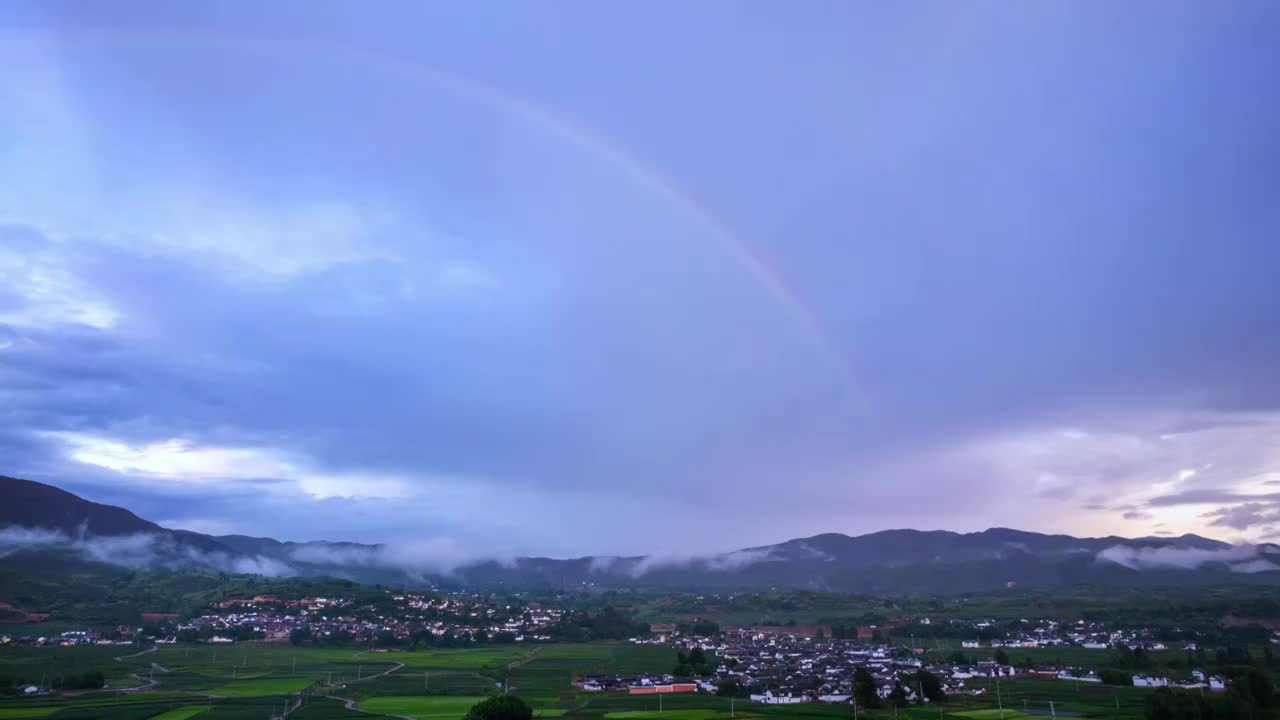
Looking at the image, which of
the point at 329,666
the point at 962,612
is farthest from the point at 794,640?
the point at 329,666

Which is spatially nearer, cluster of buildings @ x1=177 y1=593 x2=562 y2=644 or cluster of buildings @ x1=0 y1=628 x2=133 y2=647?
cluster of buildings @ x1=0 y1=628 x2=133 y2=647

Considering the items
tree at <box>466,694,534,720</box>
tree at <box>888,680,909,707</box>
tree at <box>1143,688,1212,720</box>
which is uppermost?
tree at <box>1143,688,1212,720</box>

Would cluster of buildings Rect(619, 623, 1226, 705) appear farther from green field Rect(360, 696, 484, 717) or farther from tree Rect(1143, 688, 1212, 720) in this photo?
tree Rect(1143, 688, 1212, 720)

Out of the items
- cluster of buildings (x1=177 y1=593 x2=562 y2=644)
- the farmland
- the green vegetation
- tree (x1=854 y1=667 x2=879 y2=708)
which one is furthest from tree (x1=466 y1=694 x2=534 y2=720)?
cluster of buildings (x1=177 y1=593 x2=562 y2=644)

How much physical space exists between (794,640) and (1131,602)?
65.6 metres

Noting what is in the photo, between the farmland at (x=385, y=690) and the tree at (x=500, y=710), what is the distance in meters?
7.83

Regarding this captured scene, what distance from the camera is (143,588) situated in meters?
136

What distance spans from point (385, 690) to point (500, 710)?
86.5 ft

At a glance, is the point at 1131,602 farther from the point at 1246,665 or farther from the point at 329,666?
the point at 329,666

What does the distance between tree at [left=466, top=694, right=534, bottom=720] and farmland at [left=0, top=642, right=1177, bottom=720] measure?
25.7 feet

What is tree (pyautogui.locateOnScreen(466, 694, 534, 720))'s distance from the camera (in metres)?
36.8

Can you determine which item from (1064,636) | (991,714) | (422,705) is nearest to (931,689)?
(991,714)

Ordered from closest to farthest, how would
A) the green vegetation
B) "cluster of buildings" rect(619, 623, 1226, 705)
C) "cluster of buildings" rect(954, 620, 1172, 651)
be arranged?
the green vegetation < "cluster of buildings" rect(619, 623, 1226, 705) < "cluster of buildings" rect(954, 620, 1172, 651)

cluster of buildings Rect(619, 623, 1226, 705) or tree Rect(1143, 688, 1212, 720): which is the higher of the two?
tree Rect(1143, 688, 1212, 720)
